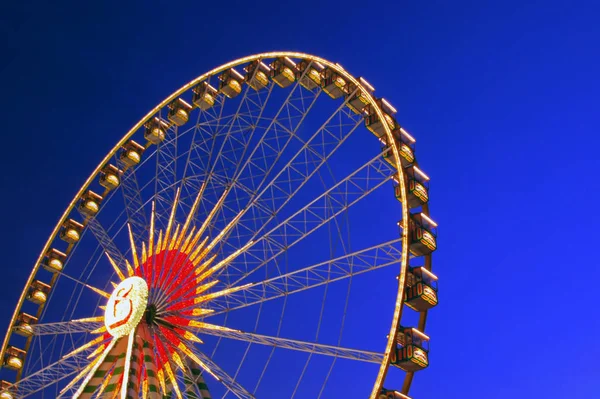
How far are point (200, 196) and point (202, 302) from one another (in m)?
4.14

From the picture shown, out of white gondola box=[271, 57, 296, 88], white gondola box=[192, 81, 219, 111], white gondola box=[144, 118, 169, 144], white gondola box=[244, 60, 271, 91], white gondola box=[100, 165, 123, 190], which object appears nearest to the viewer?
white gondola box=[271, 57, 296, 88]

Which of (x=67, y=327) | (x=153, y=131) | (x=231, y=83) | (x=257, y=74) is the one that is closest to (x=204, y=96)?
(x=231, y=83)

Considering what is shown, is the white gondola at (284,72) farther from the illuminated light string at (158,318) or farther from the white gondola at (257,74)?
the illuminated light string at (158,318)

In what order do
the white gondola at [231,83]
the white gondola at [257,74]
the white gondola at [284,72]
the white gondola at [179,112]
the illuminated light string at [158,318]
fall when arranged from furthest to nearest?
the white gondola at [179,112]
the white gondola at [231,83]
the white gondola at [257,74]
the white gondola at [284,72]
the illuminated light string at [158,318]

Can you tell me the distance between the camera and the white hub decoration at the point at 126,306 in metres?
22.3

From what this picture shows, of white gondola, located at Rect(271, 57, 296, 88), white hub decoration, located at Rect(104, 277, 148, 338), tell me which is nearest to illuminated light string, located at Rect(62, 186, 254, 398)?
white hub decoration, located at Rect(104, 277, 148, 338)

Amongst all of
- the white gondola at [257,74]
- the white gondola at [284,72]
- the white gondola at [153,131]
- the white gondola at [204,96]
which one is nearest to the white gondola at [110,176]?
the white gondola at [153,131]

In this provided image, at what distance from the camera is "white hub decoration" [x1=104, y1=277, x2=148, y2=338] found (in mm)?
22328

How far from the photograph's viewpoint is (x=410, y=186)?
74.6 ft

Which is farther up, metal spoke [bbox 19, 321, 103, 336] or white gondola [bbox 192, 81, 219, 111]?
white gondola [bbox 192, 81, 219, 111]

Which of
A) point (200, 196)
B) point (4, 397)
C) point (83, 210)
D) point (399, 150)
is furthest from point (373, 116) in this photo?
point (4, 397)

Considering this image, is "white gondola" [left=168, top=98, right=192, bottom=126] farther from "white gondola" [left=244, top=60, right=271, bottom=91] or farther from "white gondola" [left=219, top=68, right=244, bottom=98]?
"white gondola" [left=244, top=60, right=271, bottom=91]

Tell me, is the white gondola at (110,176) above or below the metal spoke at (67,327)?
above

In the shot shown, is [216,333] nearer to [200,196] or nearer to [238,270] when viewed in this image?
[238,270]
